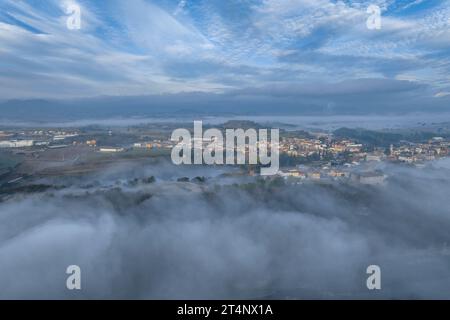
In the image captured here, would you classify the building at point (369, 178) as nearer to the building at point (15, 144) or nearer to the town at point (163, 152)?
the town at point (163, 152)

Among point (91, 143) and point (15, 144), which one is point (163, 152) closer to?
point (91, 143)

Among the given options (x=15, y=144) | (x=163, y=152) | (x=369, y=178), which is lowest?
(x=369, y=178)

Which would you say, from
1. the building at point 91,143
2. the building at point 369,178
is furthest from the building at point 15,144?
the building at point 369,178

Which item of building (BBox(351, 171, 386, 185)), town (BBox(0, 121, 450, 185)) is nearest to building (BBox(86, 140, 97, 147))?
town (BBox(0, 121, 450, 185))

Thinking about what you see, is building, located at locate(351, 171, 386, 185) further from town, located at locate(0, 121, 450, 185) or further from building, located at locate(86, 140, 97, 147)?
building, located at locate(86, 140, 97, 147)

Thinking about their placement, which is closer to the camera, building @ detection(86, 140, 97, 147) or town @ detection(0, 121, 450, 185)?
town @ detection(0, 121, 450, 185)

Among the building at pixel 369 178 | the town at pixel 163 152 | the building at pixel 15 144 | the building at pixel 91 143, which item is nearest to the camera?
the town at pixel 163 152

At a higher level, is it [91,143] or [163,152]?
[91,143]

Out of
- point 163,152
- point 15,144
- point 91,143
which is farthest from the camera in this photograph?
point 163,152

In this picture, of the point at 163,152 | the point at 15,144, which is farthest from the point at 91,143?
the point at 163,152

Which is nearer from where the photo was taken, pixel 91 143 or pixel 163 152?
pixel 91 143
